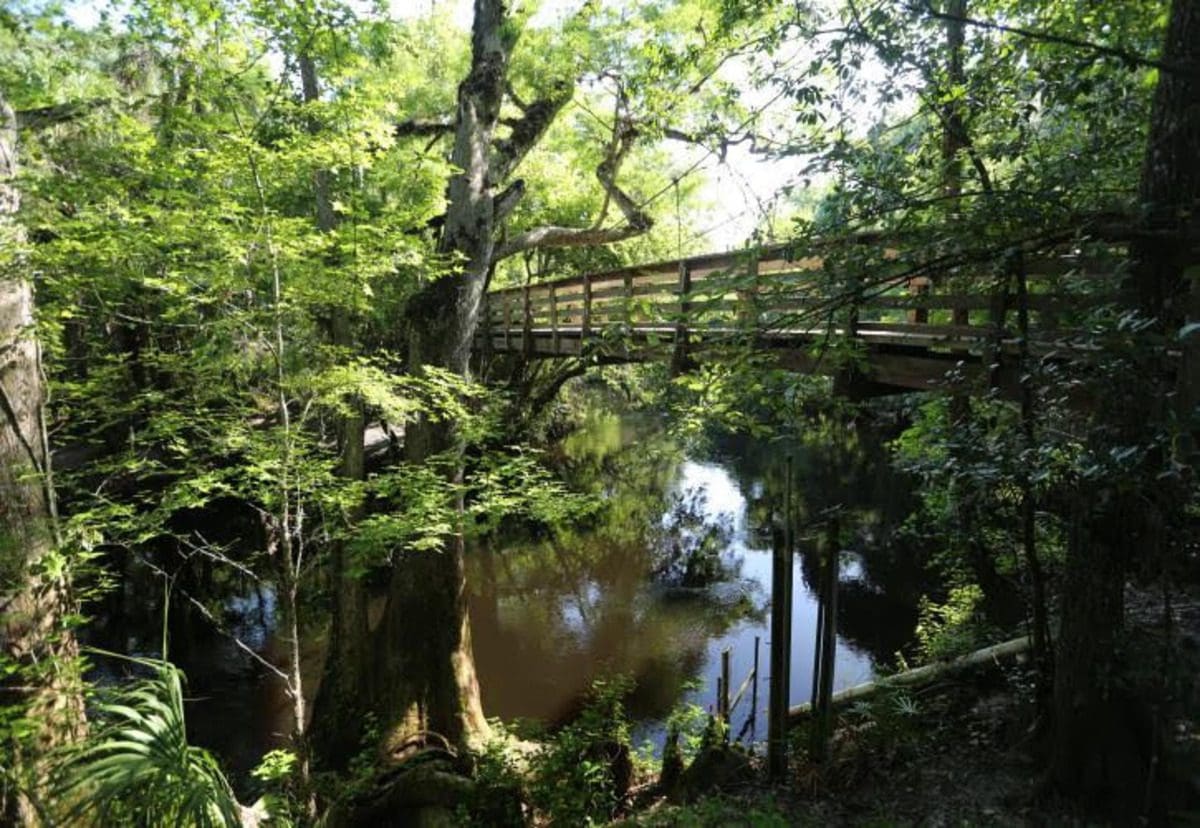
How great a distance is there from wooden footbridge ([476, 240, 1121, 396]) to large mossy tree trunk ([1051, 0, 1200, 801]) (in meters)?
0.21

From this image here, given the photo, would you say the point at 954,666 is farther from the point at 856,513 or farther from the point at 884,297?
the point at 856,513

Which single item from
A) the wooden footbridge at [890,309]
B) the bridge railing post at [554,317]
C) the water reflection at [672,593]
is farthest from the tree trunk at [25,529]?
the bridge railing post at [554,317]

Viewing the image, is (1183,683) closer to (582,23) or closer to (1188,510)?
(1188,510)

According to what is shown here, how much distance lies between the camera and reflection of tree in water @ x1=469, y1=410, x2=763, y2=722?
840 cm

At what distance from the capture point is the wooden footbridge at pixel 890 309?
2.87m

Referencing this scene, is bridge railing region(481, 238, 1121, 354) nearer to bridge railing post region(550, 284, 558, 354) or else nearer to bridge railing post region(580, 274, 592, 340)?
bridge railing post region(580, 274, 592, 340)

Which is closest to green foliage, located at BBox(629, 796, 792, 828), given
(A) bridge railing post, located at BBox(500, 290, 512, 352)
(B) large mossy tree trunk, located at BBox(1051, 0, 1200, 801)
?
(B) large mossy tree trunk, located at BBox(1051, 0, 1200, 801)

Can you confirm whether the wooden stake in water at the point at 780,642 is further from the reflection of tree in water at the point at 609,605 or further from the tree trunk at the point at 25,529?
the tree trunk at the point at 25,529

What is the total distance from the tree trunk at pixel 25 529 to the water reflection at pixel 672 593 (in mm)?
4588

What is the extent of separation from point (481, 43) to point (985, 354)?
518 cm

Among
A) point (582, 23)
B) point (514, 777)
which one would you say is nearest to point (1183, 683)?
point (514, 777)

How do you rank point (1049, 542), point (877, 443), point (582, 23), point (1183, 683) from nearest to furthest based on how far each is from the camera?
point (1183, 683), point (1049, 542), point (582, 23), point (877, 443)

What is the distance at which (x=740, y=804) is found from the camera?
4.02 metres

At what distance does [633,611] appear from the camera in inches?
410
